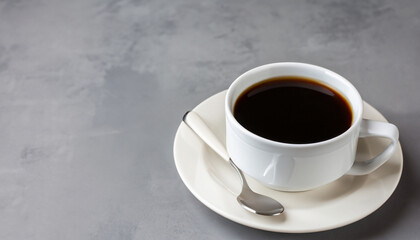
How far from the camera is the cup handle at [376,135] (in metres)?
0.72

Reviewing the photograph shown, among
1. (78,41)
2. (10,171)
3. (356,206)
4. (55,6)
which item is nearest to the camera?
(356,206)

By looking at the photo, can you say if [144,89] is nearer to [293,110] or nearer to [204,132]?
[204,132]

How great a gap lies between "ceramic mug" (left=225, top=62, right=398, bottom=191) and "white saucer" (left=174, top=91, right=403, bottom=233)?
0.07 ft

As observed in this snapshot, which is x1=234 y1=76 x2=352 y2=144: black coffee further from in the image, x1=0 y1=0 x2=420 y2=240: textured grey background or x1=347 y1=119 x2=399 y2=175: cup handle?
x1=0 y1=0 x2=420 y2=240: textured grey background

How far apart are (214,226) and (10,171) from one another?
36 cm

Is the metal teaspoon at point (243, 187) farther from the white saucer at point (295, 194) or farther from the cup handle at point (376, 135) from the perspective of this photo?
the cup handle at point (376, 135)

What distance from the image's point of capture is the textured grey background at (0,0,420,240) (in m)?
0.79

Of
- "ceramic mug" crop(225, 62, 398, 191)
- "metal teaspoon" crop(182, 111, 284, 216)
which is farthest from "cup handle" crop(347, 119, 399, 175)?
"metal teaspoon" crop(182, 111, 284, 216)

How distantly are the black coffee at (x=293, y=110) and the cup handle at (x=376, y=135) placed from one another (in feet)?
0.09

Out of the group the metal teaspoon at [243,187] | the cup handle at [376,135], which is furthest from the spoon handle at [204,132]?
the cup handle at [376,135]

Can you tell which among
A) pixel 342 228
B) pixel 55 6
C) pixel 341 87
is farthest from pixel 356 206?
pixel 55 6

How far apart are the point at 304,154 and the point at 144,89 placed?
0.46 meters

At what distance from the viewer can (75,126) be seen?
0.98 meters

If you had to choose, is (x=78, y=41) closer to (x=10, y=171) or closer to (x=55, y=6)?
(x=55, y=6)
